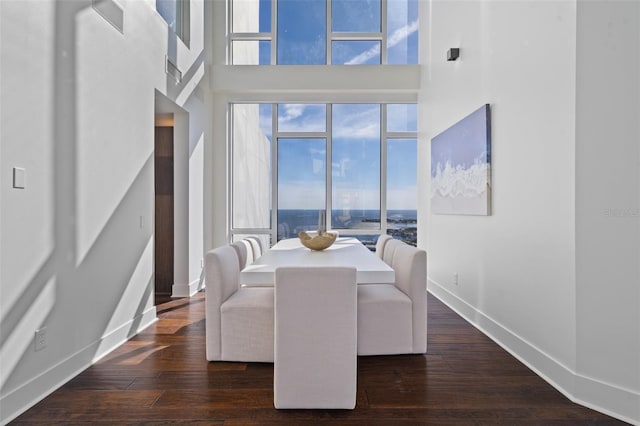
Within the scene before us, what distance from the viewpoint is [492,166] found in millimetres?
2896

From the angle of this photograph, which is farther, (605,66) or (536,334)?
(536,334)

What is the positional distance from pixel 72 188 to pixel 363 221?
378 cm

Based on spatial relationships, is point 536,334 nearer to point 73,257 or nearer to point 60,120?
point 73,257

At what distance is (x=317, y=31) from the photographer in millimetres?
5270

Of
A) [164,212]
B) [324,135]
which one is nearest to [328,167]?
[324,135]

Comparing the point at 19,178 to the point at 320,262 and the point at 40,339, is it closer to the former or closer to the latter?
the point at 40,339

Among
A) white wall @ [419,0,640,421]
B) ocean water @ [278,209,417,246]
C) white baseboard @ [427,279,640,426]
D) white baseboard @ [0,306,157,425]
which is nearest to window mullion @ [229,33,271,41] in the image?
ocean water @ [278,209,417,246]

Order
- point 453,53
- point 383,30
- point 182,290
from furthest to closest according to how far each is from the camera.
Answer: point 383,30 < point 182,290 < point 453,53

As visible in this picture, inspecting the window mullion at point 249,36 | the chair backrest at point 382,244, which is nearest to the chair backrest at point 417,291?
the chair backrest at point 382,244

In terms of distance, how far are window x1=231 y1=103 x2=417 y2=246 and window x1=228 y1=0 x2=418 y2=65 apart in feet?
2.33

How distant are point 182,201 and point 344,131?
98.0 inches

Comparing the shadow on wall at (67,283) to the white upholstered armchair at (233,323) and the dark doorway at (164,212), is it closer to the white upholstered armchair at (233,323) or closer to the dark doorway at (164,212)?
the white upholstered armchair at (233,323)

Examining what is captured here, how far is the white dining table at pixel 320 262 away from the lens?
197cm

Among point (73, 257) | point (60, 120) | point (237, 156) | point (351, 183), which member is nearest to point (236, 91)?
point (237, 156)
